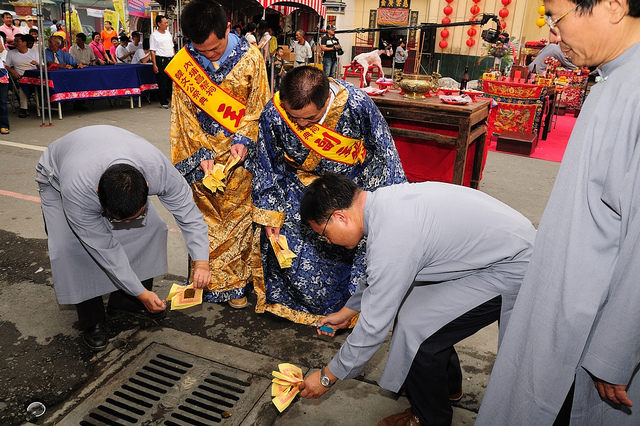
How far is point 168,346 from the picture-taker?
234cm

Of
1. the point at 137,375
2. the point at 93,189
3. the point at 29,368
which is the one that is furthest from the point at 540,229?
the point at 29,368

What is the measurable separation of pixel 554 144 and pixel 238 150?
6.11 meters

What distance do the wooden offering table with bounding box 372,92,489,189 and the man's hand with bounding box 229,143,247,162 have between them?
1639 mm

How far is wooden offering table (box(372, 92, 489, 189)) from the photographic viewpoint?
3.49 m

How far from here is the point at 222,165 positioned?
2473 mm

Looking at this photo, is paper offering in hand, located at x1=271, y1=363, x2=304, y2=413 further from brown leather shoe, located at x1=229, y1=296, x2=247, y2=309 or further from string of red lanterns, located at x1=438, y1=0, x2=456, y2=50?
string of red lanterns, located at x1=438, y1=0, x2=456, y2=50

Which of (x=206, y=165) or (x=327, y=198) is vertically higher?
(x=327, y=198)

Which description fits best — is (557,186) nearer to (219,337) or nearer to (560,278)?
(560,278)

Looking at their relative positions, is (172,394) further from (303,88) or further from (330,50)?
(330,50)

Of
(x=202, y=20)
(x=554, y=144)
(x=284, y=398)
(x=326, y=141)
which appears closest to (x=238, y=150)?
(x=326, y=141)

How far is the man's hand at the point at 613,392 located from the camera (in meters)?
1.17

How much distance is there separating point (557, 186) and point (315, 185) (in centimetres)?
69

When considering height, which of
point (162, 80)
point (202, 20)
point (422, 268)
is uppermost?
point (202, 20)

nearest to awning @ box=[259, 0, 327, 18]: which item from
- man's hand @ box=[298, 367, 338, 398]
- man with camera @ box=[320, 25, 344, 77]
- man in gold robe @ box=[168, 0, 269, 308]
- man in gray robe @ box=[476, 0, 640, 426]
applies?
man with camera @ box=[320, 25, 344, 77]
